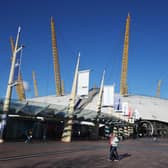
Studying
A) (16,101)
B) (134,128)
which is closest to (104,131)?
(134,128)

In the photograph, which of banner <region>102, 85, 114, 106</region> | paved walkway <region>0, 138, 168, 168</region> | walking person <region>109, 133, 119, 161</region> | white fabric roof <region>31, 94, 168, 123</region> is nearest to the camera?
paved walkway <region>0, 138, 168, 168</region>

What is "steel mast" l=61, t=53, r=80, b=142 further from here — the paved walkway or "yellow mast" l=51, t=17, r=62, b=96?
"yellow mast" l=51, t=17, r=62, b=96

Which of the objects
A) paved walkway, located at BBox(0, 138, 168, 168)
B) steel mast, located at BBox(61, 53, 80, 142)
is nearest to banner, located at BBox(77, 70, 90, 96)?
steel mast, located at BBox(61, 53, 80, 142)

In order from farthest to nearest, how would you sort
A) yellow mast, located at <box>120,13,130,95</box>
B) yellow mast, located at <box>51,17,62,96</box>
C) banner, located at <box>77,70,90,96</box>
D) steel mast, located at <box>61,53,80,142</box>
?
yellow mast, located at <box>51,17,62,96</box>
yellow mast, located at <box>120,13,130,95</box>
steel mast, located at <box>61,53,80,142</box>
banner, located at <box>77,70,90,96</box>

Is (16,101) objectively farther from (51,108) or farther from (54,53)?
(54,53)

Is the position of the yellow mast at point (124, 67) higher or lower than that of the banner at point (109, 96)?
higher

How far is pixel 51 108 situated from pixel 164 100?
86.7 meters

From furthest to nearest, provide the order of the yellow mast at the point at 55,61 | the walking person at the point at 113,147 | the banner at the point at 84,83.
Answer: the yellow mast at the point at 55,61 → the banner at the point at 84,83 → the walking person at the point at 113,147

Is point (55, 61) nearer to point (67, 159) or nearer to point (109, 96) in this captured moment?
point (109, 96)

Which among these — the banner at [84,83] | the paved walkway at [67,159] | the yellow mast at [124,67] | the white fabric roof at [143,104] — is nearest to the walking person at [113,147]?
the paved walkway at [67,159]

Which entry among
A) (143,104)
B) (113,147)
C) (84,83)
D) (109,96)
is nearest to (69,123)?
(84,83)

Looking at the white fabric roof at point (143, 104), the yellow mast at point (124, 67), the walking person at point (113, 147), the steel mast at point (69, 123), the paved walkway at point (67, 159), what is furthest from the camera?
the yellow mast at point (124, 67)

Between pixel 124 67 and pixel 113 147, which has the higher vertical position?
pixel 124 67

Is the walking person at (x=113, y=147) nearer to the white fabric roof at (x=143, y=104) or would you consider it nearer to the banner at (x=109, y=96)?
the banner at (x=109, y=96)
